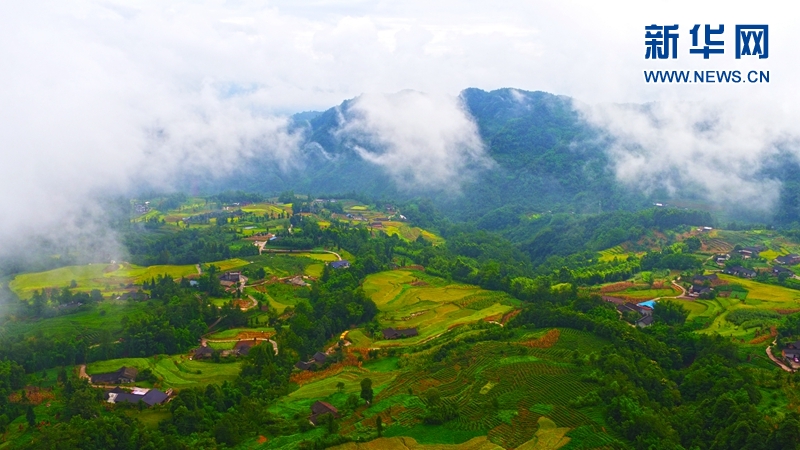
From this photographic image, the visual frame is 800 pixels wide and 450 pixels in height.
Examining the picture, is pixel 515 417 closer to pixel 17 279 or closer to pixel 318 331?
pixel 318 331

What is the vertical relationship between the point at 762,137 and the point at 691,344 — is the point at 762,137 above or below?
above

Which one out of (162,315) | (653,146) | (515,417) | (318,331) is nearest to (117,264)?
(162,315)

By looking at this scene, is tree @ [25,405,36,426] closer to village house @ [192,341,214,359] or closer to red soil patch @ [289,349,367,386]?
village house @ [192,341,214,359]

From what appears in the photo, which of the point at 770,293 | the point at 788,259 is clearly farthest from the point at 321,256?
the point at 788,259


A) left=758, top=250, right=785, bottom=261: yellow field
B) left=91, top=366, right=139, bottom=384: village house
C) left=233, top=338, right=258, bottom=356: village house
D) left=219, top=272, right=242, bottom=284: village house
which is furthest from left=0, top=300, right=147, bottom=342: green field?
left=758, top=250, right=785, bottom=261: yellow field

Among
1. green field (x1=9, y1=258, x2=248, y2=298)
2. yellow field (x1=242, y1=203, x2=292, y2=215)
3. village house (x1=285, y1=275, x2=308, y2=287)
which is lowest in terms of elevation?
village house (x1=285, y1=275, x2=308, y2=287)

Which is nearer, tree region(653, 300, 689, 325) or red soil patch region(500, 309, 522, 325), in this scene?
tree region(653, 300, 689, 325)
